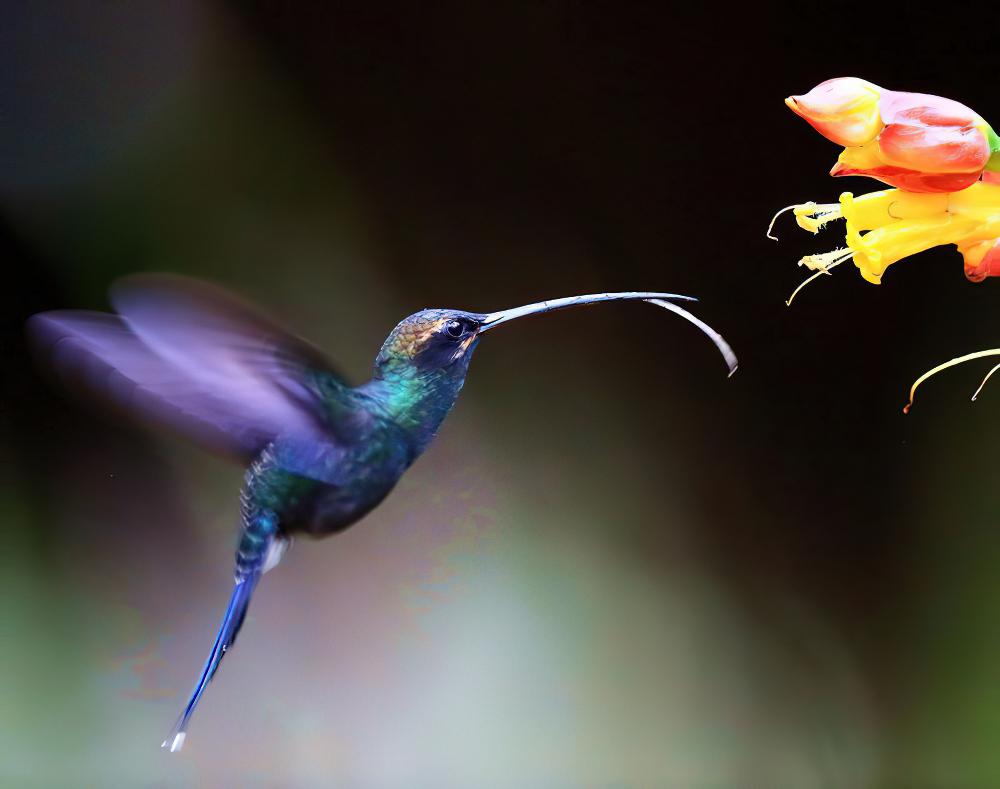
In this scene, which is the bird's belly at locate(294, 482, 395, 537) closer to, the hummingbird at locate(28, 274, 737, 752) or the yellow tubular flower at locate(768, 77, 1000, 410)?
the hummingbird at locate(28, 274, 737, 752)

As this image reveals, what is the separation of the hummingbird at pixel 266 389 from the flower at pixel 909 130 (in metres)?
0.10

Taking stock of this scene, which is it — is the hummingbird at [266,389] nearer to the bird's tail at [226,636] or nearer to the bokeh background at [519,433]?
the bird's tail at [226,636]

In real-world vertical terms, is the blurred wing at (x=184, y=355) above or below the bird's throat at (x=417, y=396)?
above

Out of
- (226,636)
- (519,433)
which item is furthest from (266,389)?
(519,433)

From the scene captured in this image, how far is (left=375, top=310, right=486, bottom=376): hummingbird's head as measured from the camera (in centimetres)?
48

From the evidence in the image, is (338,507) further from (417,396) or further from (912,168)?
(912,168)

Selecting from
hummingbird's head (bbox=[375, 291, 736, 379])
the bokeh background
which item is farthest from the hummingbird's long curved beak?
the bokeh background

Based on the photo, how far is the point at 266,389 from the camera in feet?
1.54

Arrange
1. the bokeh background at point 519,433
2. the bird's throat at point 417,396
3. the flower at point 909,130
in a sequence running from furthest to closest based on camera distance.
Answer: the bokeh background at point 519,433
the bird's throat at point 417,396
the flower at point 909,130

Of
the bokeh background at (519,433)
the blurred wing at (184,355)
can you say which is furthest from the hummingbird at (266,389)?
the bokeh background at (519,433)

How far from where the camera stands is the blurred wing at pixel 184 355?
0.45 meters

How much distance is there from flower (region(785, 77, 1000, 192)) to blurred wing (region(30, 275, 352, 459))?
9.8 inches

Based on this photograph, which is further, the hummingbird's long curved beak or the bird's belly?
the bird's belly

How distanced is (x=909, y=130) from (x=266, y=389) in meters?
0.31
